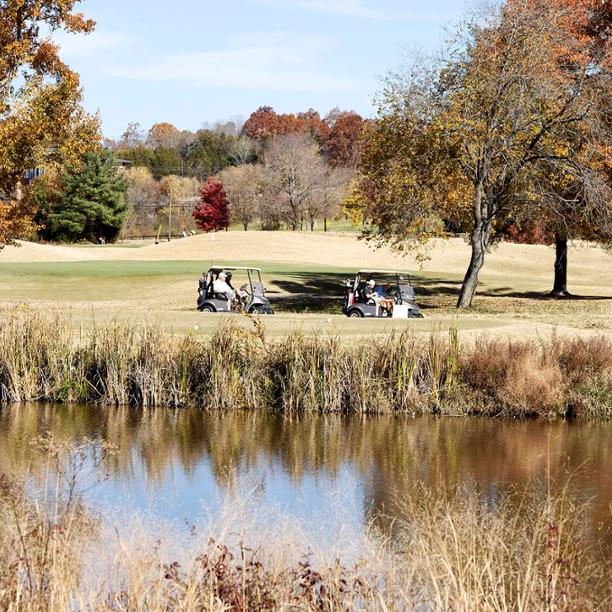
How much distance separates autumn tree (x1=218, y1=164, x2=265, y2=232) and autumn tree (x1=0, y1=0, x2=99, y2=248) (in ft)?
194

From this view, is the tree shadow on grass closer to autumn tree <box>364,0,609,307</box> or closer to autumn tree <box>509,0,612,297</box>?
autumn tree <box>509,0,612,297</box>

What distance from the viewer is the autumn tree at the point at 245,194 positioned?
290ft

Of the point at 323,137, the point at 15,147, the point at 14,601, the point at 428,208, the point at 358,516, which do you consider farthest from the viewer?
the point at 323,137

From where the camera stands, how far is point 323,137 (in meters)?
124

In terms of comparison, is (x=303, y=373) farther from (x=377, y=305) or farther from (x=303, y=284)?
(x=303, y=284)

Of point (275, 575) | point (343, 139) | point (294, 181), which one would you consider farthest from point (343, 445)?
point (343, 139)

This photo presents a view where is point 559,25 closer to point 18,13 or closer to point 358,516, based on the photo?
point 18,13

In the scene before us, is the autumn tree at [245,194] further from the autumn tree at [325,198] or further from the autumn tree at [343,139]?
the autumn tree at [343,139]

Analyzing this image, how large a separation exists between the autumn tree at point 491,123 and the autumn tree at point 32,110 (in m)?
8.86

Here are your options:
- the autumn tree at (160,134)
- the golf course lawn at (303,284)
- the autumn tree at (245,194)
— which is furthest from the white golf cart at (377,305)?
the autumn tree at (160,134)

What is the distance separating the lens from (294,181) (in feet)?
281

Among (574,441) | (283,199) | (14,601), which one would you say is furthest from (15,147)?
(283,199)

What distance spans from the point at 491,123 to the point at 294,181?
184ft

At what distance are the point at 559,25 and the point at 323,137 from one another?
93105 mm
